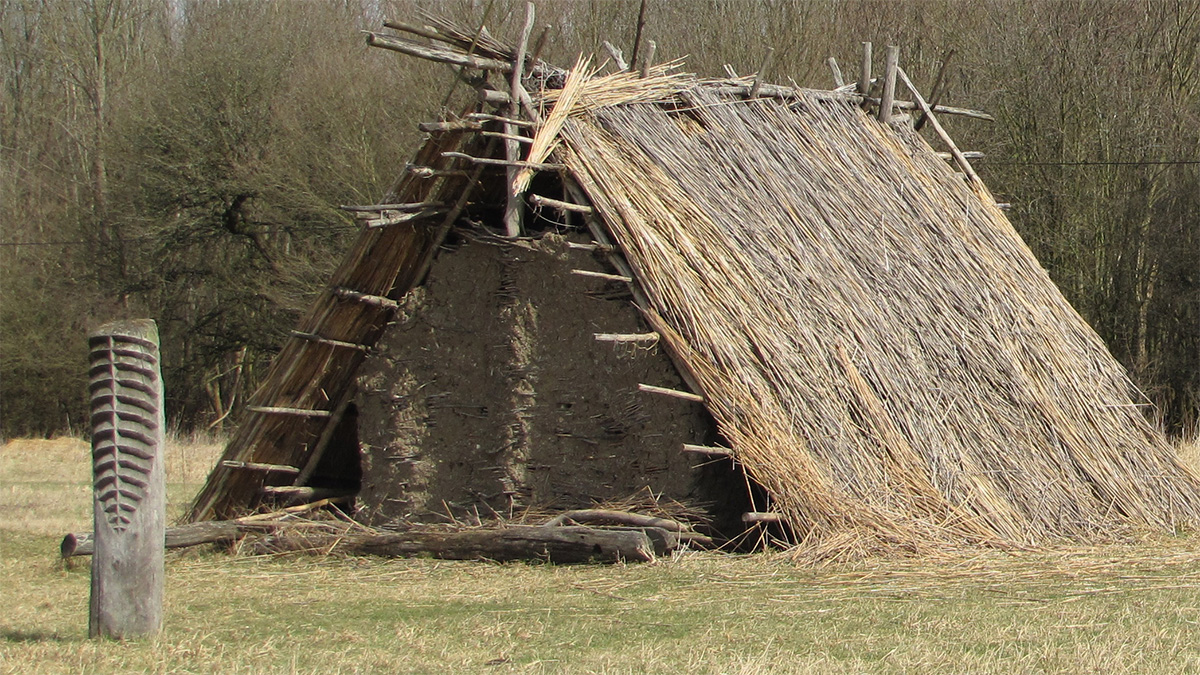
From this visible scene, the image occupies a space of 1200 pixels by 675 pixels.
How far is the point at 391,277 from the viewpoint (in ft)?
32.3

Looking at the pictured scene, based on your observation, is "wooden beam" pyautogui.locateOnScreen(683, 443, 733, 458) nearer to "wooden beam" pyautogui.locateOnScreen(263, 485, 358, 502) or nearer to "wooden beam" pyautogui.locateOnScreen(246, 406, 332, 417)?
"wooden beam" pyautogui.locateOnScreen(246, 406, 332, 417)

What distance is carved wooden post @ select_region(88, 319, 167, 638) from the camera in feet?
18.8

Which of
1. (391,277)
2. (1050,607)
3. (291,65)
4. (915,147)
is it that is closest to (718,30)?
(291,65)

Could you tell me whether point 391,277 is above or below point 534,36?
below

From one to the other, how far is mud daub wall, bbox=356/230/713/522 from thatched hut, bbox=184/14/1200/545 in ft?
0.06

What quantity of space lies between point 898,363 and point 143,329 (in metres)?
5.11

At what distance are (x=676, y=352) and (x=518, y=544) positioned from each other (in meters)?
1.46

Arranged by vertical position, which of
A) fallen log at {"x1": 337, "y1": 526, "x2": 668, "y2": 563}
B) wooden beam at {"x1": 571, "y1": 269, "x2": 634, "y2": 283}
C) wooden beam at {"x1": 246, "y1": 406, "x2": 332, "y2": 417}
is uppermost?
wooden beam at {"x1": 571, "y1": 269, "x2": 634, "y2": 283}

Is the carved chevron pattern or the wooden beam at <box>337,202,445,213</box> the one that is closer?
the carved chevron pattern

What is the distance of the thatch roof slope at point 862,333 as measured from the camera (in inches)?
335

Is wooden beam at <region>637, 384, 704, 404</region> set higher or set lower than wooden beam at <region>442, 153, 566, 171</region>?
lower

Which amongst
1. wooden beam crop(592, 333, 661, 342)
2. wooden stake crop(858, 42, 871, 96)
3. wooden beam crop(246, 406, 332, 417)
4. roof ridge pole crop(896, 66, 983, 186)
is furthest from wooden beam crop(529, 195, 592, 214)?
roof ridge pole crop(896, 66, 983, 186)

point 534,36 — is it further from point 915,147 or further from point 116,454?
point 116,454


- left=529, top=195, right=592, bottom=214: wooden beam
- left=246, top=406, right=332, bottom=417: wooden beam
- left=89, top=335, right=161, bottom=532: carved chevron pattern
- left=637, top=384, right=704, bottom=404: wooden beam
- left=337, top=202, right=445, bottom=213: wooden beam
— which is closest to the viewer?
left=89, top=335, right=161, bottom=532: carved chevron pattern
